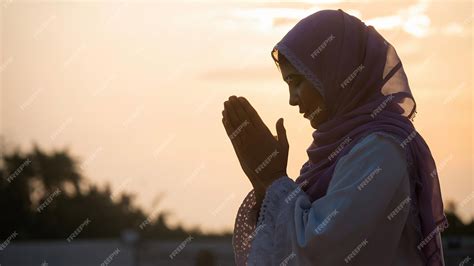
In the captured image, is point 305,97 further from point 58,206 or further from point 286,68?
point 58,206

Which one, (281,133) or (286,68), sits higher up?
(286,68)

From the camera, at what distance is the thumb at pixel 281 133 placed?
3.77 metres

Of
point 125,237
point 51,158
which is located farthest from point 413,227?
point 51,158

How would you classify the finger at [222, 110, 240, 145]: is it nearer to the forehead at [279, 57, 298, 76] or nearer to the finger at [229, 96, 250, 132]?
the finger at [229, 96, 250, 132]

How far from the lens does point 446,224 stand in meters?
3.76

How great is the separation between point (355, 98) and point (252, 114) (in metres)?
0.32

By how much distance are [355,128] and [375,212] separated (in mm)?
339

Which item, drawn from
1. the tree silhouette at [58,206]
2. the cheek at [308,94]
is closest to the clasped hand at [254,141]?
the cheek at [308,94]

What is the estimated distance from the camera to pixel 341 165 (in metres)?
3.55

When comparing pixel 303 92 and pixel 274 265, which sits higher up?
pixel 303 92

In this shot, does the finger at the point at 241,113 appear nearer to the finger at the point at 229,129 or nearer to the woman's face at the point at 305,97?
the finger at the point at 229,129

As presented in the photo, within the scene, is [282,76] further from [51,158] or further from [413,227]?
[51,158]

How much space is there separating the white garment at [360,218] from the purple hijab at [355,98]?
61 millimetres

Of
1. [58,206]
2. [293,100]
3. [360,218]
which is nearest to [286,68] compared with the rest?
[293,100]
